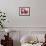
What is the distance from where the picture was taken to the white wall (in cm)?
399

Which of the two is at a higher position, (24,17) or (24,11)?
(24,11)

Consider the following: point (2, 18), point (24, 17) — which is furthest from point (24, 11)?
point (2, 18)

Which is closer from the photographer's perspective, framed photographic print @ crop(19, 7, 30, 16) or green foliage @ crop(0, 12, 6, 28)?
green foliage @ crop(0, 12, 6, 28)

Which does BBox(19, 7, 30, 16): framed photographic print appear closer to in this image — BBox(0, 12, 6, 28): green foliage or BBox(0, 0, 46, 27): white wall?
BBox(0, 0, 46, 27): white wall

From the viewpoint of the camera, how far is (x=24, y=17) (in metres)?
4.00

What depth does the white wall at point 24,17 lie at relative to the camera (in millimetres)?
3990

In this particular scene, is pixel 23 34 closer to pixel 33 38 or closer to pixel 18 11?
pixel 33 38

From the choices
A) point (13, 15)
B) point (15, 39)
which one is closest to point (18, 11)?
point (13, 15)

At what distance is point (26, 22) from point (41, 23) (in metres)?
0.42

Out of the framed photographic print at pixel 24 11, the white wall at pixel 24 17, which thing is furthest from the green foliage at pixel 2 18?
the framed photographic print at pixel 24 11

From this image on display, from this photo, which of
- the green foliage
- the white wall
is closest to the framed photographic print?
the white wall

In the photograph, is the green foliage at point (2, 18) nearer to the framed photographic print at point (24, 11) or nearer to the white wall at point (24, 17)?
the white wall at point (24, 17)

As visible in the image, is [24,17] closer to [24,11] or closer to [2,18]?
[24,11]

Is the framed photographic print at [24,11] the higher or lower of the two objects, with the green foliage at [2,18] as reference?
higher
